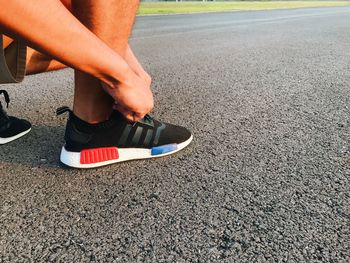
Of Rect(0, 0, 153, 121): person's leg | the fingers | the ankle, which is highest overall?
Rect(0, 0, 153, 121): person's leg

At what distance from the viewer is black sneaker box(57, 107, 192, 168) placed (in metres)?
1.39

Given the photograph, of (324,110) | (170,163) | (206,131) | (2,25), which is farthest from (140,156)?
(324,110)

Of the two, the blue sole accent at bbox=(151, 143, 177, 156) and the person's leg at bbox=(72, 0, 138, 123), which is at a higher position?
the person's leg at bbox=(72, 0, 138, 123)

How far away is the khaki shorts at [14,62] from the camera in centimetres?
143

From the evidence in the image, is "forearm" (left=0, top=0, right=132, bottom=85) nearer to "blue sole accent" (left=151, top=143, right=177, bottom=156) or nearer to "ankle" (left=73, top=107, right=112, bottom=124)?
"ankle" (left=73, top=107, right=112, bottom=124)

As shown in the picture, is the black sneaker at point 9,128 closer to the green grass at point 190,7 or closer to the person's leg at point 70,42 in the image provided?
the person's leg at point 70,42

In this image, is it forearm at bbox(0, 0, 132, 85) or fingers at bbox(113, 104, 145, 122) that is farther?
fingers at bbox(113, 104, 145, 122)

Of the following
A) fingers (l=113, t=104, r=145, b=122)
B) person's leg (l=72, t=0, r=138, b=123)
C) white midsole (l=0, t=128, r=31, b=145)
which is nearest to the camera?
person's leg (l=72, t=0, r=138, b=123)

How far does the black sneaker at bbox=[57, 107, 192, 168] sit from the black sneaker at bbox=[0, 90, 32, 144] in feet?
1.30

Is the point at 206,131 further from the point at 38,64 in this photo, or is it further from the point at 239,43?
the point at 239,43

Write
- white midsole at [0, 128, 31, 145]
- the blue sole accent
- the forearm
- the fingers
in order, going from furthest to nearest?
white midsole at [0, 128, 31, 145]
the blue sole accent
the fingers
the forearm

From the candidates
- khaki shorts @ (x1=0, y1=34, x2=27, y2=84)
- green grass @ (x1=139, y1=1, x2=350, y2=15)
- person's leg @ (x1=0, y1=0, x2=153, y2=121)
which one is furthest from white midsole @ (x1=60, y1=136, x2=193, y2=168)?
green grass @ (x1=139, y1=1, x2=350, y2=15)

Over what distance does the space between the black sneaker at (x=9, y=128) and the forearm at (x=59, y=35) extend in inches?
30.4

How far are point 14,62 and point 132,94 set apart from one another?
60 cm
